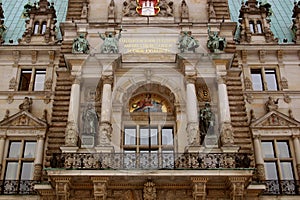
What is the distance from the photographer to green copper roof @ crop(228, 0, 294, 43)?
23562mm

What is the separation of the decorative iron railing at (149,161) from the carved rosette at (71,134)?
887 mm

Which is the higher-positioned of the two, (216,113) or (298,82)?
(298,82)

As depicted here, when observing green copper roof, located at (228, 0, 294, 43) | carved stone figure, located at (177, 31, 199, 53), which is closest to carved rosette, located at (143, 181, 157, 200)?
carved stone figure, located at (177, 31, 199, 53)

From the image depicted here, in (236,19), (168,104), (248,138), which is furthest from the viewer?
(236,19)

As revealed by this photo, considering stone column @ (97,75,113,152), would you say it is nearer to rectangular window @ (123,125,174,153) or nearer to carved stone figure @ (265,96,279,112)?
rectangular window @ (123,125,174,153)

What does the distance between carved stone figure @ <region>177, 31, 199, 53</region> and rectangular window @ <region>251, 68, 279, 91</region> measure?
339 cm

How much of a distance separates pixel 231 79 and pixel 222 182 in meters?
5.52

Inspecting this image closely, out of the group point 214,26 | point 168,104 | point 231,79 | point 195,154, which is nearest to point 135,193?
point 195,154

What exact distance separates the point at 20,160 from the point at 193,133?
293 inches

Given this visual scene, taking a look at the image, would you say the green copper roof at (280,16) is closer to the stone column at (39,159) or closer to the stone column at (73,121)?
the stone column at (73,121)

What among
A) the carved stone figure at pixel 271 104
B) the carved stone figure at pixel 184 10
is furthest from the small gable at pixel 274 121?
the carved stone figure at pixel 184 10

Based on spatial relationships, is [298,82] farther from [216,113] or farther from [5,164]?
[5,164]

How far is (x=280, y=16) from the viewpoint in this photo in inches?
990

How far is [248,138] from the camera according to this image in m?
18.6
